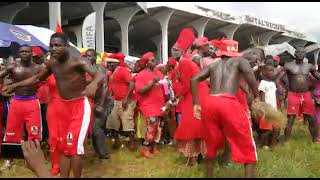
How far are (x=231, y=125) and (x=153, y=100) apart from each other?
2.73 m

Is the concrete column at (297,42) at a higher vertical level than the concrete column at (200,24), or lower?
lower

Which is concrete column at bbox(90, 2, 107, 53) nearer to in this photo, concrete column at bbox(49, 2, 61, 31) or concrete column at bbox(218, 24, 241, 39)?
concrete column at bbox(49, 2, 61, 31)

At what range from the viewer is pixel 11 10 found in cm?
1970

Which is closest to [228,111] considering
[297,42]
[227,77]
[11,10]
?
[227,77]

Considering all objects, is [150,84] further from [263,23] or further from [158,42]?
[263,23]

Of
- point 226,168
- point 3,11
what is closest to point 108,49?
point 3,11

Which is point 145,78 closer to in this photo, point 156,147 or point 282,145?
point 156,147

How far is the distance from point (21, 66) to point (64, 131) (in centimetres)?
176

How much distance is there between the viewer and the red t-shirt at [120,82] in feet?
25.5

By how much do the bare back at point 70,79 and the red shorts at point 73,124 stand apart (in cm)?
8

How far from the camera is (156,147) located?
25.5 feet

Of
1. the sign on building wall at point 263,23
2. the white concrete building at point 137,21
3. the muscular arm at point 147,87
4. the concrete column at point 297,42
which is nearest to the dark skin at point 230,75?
the muscular arm at point 147,87

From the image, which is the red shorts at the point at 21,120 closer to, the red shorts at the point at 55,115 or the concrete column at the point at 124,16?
the red shorts at the point at 55,115

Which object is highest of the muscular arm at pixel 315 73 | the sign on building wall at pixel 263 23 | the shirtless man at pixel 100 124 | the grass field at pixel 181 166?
the sign on building wall at pixel 263 23
